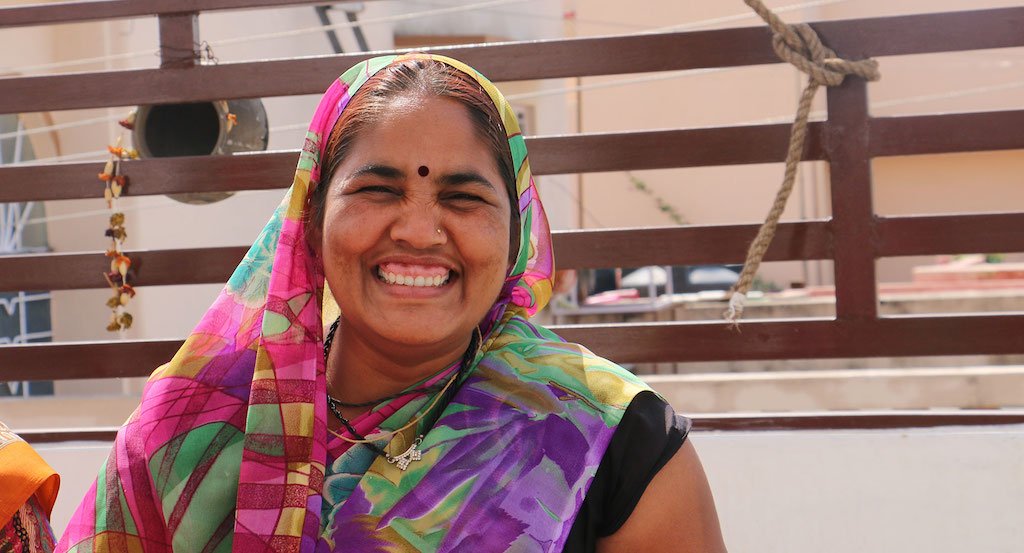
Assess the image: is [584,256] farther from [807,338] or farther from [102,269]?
[102,269]

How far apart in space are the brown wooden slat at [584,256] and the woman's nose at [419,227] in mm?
1251

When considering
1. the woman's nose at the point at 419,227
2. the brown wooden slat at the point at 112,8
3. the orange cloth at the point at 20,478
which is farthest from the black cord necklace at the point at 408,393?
the brown wooden slat at the point at 112,8

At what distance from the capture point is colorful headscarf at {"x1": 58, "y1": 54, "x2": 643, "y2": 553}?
5.07 feet

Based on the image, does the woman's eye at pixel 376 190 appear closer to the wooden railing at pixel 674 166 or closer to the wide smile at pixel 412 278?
A: the wide smile at pixel 412 278

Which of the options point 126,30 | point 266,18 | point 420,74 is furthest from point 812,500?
point 266,18

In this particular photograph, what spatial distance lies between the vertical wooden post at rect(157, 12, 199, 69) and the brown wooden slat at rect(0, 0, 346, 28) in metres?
0.02

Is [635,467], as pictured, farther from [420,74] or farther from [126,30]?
[126,30]

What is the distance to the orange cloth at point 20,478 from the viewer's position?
194cm

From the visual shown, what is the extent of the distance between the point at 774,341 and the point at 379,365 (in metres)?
1.32

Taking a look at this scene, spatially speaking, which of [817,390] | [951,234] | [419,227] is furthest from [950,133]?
[817,390]

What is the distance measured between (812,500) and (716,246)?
644 mm

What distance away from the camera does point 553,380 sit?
1652 millimetres

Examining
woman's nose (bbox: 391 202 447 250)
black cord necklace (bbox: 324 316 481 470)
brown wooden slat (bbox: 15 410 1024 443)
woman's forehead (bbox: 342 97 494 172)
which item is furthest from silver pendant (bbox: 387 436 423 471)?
brown wooden slat (bbox: 15 410 1024 443)

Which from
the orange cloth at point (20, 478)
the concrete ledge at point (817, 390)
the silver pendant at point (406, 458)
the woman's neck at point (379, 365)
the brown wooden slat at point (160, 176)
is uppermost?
the brown wooden slat at point (160, 176)
